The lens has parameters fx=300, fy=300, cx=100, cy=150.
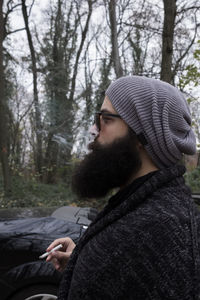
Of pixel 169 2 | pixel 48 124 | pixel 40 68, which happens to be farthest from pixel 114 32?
pixel 40 68

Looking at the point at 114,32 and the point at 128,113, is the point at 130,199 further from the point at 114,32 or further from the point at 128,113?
the point at 114,32

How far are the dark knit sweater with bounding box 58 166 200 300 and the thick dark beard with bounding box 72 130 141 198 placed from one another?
0.17m

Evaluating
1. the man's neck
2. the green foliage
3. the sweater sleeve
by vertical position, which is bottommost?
the green foliage

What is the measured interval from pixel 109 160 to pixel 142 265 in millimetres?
470

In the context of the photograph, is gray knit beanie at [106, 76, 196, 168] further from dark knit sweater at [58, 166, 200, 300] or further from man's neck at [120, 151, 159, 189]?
dark knit sweater at [58, 166, 200, 300]

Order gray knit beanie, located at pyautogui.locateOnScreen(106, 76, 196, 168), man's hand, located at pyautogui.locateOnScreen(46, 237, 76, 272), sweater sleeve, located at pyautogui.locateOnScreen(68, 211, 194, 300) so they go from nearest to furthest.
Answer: sweater sleeve, located at pyautogui.locateOnScreen(68, 211, 194, 300)
gray knit beanie, located at pyautogui.locateOnScreen(106, 76, 196, 168)
man's hand, located at pyautogui.locateOnScreen(46, 237, 76, 272)

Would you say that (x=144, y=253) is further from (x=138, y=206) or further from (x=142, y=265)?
(x=138, y=206)

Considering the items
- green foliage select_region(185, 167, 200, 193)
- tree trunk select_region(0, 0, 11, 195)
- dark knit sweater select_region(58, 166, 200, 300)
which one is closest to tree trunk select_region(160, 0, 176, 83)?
green foliage select_region(185, 167, 200, 193)

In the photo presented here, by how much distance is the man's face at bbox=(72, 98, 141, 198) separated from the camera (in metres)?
1.25

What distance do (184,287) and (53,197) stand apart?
35.9 feet

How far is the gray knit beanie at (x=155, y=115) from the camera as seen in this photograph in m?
1.21

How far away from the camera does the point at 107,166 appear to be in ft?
4.21

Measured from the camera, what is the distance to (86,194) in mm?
1420

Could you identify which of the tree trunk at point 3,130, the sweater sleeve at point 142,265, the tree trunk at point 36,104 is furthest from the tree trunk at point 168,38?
the tree trunk at point 36,104
